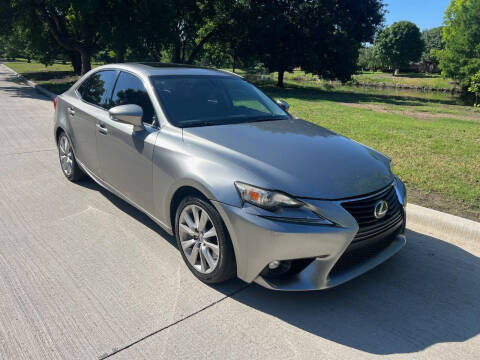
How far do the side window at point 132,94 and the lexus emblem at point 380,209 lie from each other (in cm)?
207

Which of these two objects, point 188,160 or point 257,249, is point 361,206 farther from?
point 188,160

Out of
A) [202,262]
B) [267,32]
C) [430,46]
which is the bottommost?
[202,262]

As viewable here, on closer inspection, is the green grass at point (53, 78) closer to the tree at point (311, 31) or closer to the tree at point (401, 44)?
the tree at point (311, 31)

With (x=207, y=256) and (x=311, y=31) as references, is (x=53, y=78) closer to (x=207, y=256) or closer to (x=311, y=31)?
(x=311, y=31)

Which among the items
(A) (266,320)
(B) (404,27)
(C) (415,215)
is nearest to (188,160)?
(A) (266,320)

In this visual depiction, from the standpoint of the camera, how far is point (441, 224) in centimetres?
414

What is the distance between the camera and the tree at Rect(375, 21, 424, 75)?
80438mm

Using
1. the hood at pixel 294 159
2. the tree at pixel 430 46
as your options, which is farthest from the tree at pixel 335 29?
the tree at pixel 430 46

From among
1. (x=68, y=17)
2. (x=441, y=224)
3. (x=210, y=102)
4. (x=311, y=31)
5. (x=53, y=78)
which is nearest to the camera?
(x=210, y=102)

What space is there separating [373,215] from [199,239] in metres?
1.31

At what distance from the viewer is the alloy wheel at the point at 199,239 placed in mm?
3004

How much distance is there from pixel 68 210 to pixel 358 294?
3.25 m

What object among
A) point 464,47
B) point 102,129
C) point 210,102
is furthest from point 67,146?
point 464,47

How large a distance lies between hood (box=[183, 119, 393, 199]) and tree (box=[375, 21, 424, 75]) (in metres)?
85.6
